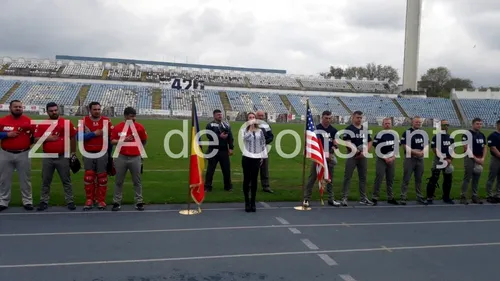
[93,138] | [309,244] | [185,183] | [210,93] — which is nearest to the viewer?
[309,244]

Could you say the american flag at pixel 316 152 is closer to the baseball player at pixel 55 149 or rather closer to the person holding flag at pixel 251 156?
the person holding flag at pixel 251 156

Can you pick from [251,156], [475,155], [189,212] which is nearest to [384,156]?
[475,155]

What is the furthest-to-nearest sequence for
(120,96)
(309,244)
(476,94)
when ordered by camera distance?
(476,94), (120,96), (309,244)

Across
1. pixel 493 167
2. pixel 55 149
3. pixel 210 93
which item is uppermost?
pixel 210 93

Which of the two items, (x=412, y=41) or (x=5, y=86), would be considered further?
(x=412, y=41)

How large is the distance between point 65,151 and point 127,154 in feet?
3.61

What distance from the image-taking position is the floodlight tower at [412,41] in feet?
204

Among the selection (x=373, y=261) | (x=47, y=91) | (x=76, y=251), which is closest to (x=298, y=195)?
(x=373, y=261)

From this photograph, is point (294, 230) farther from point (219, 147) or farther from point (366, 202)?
point (219, 147)

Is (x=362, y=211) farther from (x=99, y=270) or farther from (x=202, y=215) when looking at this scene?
(x=99, y=270)

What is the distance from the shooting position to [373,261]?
5.71 metres

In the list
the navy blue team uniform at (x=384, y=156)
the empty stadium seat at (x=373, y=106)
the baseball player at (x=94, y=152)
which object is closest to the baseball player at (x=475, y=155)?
the navy blue team uniform at (x=384, y=156)

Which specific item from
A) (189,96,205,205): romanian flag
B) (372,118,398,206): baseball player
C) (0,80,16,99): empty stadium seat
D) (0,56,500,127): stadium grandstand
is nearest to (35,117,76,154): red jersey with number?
(189,96,205,205): romanian flag

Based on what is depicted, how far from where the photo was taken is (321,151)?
8.80 meters
